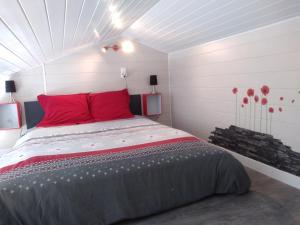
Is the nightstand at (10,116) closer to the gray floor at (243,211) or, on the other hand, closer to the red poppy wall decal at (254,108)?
the gray floor at (243,211)

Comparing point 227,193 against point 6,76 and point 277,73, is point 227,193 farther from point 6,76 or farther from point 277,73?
point 6,76

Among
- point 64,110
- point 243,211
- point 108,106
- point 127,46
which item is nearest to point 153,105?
point 108,106

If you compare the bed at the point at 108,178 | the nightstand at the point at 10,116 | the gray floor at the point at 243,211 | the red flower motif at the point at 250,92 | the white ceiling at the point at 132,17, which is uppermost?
the white ceiling at the point at 132,17

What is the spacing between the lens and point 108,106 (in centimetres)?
355

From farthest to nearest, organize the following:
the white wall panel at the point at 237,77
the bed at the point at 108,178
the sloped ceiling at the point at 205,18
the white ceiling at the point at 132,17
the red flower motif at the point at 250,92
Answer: the red flower motif at the point at 250,92 → the white wall panel at the point at 237,77 → the sloped ceiling at the point at 205,18 → the bed at the point at 108,178 → the white ceiling at the point at 132,17

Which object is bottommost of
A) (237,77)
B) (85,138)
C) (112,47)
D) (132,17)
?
(85,138)

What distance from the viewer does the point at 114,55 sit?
3945 millimetres

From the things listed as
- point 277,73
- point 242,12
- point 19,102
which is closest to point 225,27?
point 242,12

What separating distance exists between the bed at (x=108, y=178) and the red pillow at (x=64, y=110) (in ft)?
3.08

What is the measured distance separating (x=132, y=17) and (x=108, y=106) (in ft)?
4.60

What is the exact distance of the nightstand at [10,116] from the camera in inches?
131

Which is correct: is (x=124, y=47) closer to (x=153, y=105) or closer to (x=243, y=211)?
(x=153, y=105)

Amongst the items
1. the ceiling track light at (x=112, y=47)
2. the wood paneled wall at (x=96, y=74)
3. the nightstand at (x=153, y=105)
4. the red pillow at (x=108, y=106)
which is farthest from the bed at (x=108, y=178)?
the ceiling track light at (x=112, y=47)

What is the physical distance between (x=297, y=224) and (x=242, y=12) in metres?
1.86
